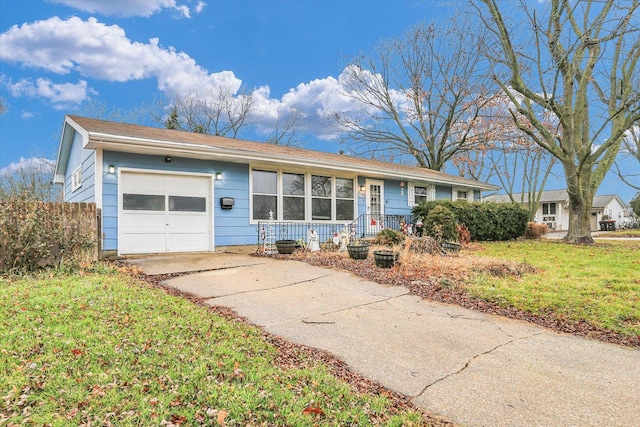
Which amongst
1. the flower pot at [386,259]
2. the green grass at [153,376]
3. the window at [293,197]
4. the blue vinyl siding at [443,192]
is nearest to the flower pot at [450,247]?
the flower pot at [386,259]

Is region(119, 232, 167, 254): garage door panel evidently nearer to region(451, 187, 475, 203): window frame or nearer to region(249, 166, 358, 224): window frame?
region(249, 166, 358, 224): window frame

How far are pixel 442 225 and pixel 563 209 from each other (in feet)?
96.0

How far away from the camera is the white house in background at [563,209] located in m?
33.1

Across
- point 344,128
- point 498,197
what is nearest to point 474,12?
point 344,128

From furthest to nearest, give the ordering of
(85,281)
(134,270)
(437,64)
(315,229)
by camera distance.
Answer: (437,64) → (315,229) → (134,270) → (85,281)

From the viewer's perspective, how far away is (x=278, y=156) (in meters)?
10.3

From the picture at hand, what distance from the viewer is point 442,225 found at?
1088 centimetres

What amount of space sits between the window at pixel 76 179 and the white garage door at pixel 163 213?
8.66ft

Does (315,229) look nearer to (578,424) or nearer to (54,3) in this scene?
(578,424)

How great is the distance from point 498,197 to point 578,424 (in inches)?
1784

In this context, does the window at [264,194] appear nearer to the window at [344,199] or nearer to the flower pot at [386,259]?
the window at [344,199]

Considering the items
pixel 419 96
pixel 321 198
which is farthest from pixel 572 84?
pixel 321 198

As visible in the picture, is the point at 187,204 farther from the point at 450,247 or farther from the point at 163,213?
the point at 450,247

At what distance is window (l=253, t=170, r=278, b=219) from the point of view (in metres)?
10.5
